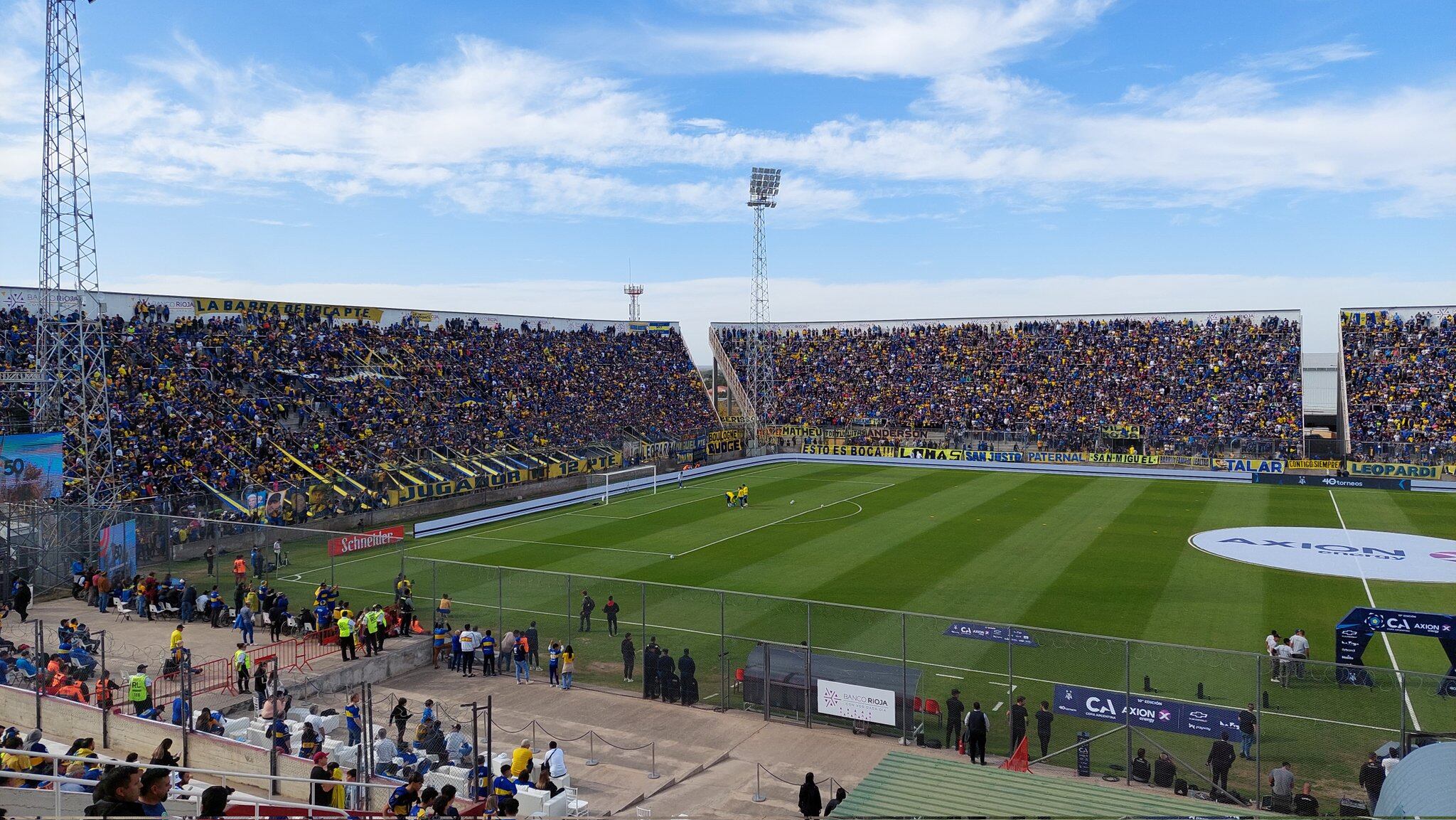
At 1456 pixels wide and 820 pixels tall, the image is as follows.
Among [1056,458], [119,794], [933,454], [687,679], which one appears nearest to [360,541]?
[687,679]

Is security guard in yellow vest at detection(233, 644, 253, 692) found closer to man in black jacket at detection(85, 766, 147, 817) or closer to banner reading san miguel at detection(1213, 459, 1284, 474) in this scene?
man in black jacket at detection(85, 766, 147, 817)

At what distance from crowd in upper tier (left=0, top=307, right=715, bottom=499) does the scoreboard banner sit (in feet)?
16.0

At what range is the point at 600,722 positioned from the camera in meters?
18.4

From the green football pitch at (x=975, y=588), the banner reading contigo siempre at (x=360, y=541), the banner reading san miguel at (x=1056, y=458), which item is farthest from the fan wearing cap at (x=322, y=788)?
the banner reading san miguel at (x=1056, y=458)

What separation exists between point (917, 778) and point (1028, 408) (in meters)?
57.1

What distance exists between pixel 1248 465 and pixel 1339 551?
2410 centimetres

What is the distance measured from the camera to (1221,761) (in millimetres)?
14781

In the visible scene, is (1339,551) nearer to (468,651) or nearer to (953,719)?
(953,719)

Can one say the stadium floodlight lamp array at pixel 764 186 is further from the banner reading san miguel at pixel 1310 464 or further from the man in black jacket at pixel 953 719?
the man in black jacket at pixel 953 719

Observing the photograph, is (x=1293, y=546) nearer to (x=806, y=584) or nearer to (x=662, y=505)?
(x=806, y=584)

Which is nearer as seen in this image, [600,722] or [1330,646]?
[600,722]

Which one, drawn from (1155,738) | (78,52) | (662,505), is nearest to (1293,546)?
(1155,738)

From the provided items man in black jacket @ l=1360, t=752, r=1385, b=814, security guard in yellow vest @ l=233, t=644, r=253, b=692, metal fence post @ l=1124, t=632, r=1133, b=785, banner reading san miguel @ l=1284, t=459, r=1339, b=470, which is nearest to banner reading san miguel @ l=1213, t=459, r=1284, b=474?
banner reading san miguel @ l=1284, t=459, r=1339, b=470

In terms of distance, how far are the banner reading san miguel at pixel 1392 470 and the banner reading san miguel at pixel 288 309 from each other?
55.4 metres
